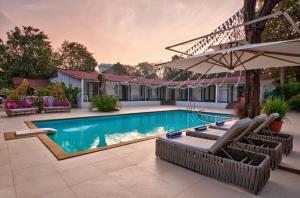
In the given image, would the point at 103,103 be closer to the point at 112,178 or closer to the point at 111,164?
the point at 111,164

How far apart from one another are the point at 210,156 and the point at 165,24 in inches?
361

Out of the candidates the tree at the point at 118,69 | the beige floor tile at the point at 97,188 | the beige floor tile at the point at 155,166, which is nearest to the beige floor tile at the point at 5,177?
the beige floor tile at the point at 97,188

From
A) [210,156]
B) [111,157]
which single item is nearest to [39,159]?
[111,157]

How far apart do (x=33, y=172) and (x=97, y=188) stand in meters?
1.45

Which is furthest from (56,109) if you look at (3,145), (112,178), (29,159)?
(112,178)

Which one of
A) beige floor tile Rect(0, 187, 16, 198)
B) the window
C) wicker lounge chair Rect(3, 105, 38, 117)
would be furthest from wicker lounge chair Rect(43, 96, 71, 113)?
the window

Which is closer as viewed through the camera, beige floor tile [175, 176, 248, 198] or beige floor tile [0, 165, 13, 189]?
beige floor tile [175, 176, 248, 198]

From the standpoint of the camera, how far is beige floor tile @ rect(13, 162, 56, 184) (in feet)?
10.1

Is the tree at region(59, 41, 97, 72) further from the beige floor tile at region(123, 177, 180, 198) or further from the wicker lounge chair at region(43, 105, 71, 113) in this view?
the beige floor tile at region(123, 177, 180, 198)

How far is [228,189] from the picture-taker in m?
2.81

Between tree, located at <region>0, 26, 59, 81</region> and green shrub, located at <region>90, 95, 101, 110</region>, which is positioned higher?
tree, located at <region>0, 26, 59, 81</region>

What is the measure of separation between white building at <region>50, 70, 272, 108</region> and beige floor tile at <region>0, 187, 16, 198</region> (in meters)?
13.6

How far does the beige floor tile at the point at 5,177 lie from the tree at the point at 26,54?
23662 mm

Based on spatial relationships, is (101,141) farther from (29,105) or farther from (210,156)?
(29,105)
